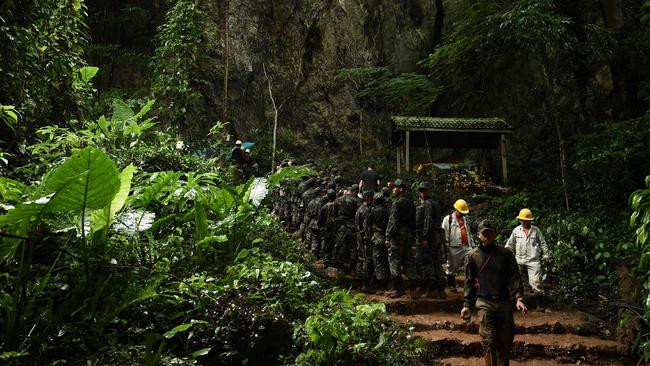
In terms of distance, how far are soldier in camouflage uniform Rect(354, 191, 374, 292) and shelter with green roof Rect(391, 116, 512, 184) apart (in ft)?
24.6

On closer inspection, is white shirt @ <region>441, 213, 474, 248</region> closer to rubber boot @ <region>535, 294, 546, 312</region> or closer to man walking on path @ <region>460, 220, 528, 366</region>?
rubber boot @ <region>535, 294, 546, 312</region>

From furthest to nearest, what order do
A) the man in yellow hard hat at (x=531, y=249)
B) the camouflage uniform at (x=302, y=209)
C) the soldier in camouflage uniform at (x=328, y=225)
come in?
the camouflage uniform at (x=302, y=209) < the soldier in camouflage uniform at (x=328, y=225) < the man in yellow hard hat at (x=531, y=249)

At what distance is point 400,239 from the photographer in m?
8.22

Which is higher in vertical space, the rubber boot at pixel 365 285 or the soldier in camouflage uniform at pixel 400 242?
the soldier in camouflage uniform at pixel 400 242

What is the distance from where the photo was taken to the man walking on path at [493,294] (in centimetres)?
527

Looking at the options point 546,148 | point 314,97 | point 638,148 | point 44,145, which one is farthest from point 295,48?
point 44,145

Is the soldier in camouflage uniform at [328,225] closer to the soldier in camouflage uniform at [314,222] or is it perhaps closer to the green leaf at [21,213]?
the soldier in camouflage uniform at [314,222]

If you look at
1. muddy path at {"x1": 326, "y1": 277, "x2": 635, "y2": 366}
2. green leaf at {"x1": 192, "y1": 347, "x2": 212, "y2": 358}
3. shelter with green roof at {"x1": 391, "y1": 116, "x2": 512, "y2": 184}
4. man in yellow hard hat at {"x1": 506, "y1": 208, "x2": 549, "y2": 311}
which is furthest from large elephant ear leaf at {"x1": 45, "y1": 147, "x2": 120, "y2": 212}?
shelter with green roof at {"x1": 391, "y1": 116, "x2": 512, "y2": 184}

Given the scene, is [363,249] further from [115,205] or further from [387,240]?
[115,205]

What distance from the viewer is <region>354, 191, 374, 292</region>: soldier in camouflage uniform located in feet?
28.6

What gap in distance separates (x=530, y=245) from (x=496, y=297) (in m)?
2.95

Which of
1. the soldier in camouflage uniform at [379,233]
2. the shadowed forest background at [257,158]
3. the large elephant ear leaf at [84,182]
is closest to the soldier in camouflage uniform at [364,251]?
the soldier in camouflage uniform at [379,233]

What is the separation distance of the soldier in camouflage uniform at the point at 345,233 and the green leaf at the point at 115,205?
5789mm

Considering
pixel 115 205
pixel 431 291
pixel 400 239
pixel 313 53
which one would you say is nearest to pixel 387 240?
pixel 400 239
